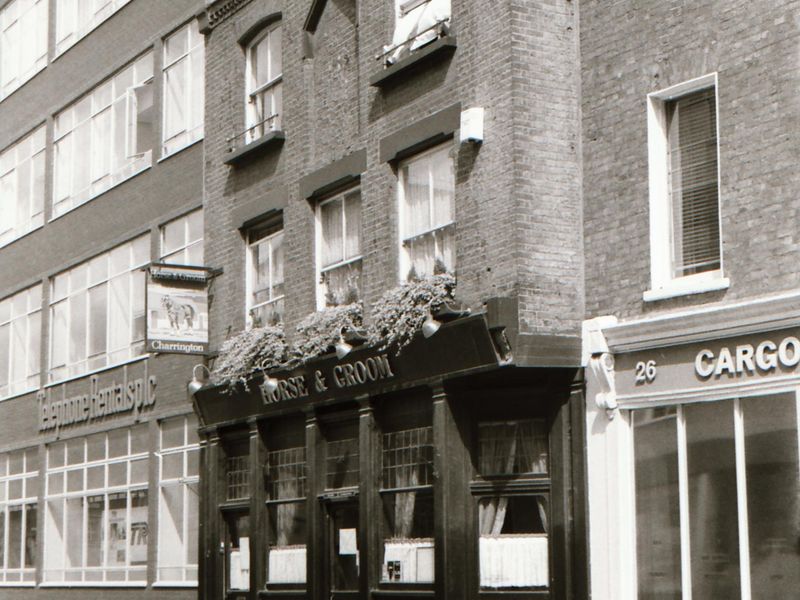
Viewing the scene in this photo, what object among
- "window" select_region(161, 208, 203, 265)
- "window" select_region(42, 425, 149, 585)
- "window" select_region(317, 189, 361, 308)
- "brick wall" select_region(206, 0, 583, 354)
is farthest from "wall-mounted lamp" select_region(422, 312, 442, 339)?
"window" select_region(42, 425, 149, 585)

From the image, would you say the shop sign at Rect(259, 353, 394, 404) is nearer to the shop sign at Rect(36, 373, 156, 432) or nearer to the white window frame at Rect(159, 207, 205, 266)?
the white window frame at Rect(159, 207, 205, 266)

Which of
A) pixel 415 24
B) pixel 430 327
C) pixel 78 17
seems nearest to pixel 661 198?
pixel 430 327

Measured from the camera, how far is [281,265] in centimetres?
2194

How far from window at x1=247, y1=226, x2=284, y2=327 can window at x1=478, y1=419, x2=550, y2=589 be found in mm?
5589

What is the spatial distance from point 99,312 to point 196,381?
20.7 feet

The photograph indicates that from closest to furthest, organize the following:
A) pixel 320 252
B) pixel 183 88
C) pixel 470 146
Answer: pixel 470 146, pixel 320 252, pixel 183 88

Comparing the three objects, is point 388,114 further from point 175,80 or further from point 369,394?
point 175,80

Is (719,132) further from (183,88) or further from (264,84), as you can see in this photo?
(183,88)

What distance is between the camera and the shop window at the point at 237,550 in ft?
72.3

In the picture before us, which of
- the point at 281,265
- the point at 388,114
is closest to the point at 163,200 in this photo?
the point at 281,265

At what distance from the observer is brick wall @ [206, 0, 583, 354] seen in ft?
53.6

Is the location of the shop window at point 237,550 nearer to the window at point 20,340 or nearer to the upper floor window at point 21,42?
the window at point 20,340

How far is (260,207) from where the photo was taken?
22062 mm

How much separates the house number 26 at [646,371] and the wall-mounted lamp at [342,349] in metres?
4.79
